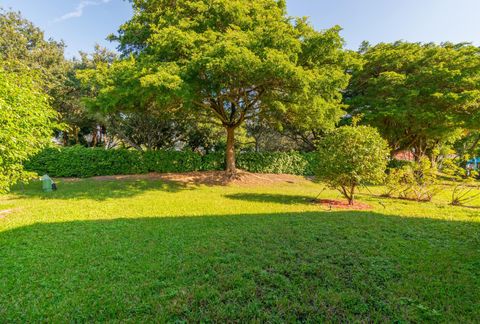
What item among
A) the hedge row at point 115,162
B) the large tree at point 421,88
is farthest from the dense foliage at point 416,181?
the hedge row at point 115,162

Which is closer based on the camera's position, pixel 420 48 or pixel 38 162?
pixel 38 162

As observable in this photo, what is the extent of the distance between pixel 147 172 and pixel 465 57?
19.8 meters

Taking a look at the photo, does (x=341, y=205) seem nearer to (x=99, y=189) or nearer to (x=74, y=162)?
(x=99, y=189)

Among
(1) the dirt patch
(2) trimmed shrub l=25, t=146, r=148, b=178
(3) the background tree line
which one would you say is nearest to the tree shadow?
(3) the background tree line

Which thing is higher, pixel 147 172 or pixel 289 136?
pixel 289 136

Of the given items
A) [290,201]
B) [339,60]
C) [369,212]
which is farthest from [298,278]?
[339,60]

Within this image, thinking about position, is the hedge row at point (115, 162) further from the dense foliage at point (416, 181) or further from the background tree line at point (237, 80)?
the dense foliage at point (416, 181)

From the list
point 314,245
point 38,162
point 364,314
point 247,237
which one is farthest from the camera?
point 38,162

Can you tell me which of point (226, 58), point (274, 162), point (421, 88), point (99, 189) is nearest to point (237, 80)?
point (226, 58)

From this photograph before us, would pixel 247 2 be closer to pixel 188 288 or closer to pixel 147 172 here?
pixel 147 172

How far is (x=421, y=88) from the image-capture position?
14.4 m

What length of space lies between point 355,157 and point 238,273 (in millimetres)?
5482

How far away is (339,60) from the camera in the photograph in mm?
10742

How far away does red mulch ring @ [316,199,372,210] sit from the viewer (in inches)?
295
